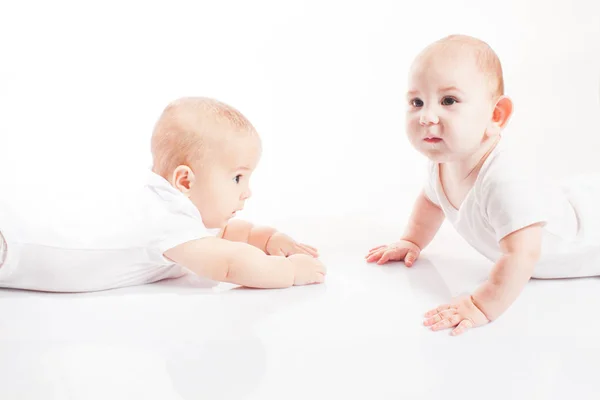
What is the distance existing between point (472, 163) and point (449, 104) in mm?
177

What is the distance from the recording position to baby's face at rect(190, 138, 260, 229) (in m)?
1.95

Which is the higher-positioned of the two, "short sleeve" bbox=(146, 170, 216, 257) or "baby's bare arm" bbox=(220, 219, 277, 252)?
"short sleeve" bbox=(146, 170, 216, 257)

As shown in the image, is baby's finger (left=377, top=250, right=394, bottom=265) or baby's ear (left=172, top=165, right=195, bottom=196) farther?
baby's finger (left=377, top=250, right=394, bottom=265)

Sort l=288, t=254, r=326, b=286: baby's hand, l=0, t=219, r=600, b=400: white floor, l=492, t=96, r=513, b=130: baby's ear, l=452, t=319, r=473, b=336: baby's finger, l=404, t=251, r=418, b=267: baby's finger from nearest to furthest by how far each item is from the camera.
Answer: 1. l=0, t=219, r=600, b=400: white floor
2. l=452, t=319, r=473, b=336: baby's finger
3. l=492, t=96, r=513, b=130: baby's ear
4. l=288, t=254, r=326, b=286: baby's hand
5. l=404, t=251, r=418, b=267: baby's finger

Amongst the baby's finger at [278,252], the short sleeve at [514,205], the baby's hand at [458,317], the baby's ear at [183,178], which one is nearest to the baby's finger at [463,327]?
the baby's hand at [458,317]

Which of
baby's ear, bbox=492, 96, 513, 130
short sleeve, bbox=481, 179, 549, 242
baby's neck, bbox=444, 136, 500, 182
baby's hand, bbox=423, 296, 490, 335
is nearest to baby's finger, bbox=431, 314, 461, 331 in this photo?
baby's hand, bbox=423, 296, 490, 335

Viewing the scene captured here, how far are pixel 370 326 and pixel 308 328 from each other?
13 centimetres

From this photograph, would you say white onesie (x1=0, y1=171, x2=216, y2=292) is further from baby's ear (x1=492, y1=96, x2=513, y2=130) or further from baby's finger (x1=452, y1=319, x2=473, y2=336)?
baby's ear (x1=492, y1=96, x2=513, y2=130)

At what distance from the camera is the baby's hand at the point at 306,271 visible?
202cm

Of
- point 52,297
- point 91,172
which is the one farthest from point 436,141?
point 91,172

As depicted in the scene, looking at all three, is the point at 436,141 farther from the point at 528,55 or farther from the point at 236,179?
the point at 528,55

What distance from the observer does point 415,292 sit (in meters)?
1.99

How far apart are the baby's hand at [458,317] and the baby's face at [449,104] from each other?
341 mm

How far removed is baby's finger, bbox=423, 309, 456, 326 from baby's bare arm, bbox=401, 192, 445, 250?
1.45 feet
